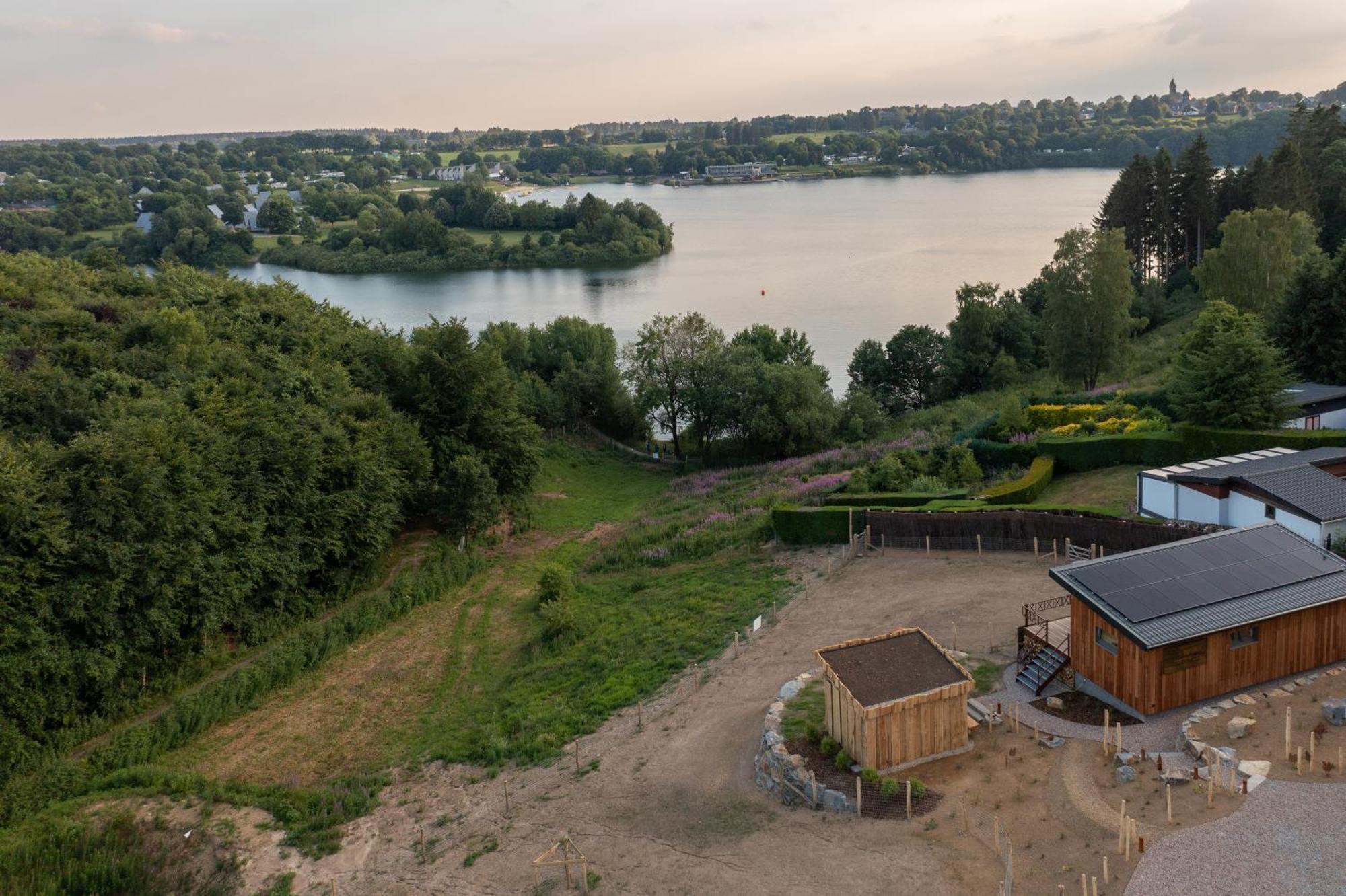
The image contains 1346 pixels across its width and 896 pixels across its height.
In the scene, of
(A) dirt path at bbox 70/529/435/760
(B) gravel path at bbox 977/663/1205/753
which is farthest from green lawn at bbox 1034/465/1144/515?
(A) dirt path at bbox 70/529/435/760

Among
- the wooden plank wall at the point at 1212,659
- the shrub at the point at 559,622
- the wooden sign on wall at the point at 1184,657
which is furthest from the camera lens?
the shrub at the point at 559,622

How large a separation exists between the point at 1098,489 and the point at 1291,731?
13.2 meters

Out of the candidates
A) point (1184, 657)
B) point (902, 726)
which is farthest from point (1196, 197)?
point (902, 726)

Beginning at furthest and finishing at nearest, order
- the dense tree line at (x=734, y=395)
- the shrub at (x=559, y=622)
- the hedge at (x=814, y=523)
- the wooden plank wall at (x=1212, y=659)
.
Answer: the dense tree line at (x=734, y=395) → the hedge at (x=814, y=523) → the shrub at (x=559, y=622) → the wooden plank wall at (x=1212, y=659)

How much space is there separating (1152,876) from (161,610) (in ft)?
63.8

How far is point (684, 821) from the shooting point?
48.4ft

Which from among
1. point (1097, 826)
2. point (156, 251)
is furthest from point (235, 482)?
point (156, 251)

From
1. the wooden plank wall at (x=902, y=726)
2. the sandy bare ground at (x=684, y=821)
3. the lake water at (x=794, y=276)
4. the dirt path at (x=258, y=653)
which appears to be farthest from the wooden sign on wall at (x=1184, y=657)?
the lake water at (x=794, y=276)

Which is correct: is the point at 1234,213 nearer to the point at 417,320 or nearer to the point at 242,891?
the point at 242,891

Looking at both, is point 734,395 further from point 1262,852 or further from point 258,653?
point 1262,852

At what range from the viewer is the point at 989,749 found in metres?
15.1

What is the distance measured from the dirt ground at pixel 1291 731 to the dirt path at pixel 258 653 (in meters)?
19.8

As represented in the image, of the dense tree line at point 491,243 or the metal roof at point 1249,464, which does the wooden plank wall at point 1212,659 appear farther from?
the dense tree line at point 491,243

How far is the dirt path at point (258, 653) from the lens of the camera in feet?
65.1
